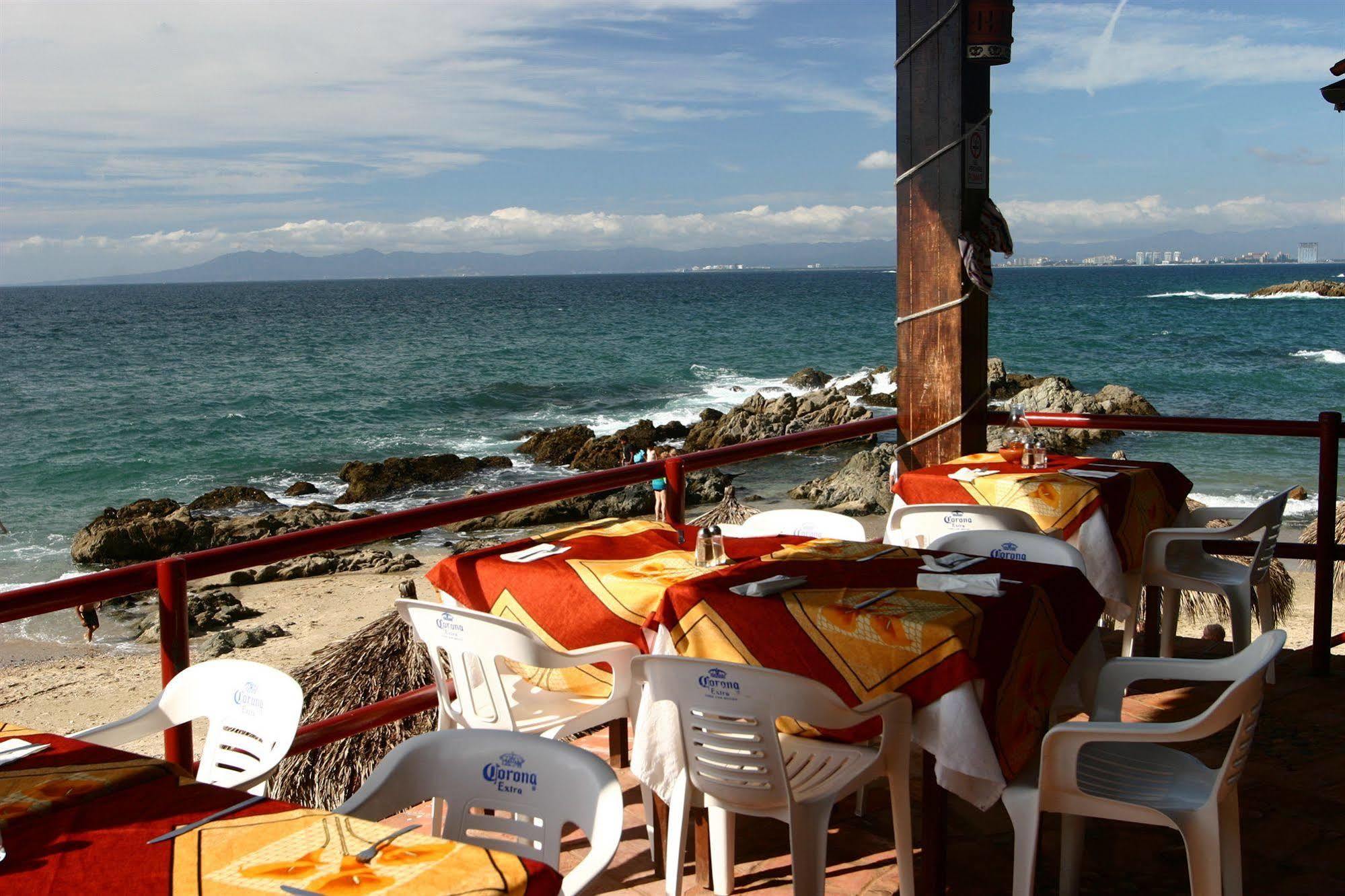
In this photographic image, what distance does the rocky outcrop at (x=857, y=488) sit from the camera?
16359 millimetres

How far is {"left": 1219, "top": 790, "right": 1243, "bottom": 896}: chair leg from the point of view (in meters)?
2.26

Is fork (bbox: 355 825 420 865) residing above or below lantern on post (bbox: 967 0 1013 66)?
below

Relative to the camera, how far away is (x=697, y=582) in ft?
8.58

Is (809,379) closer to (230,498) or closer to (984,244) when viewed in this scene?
(230,498)

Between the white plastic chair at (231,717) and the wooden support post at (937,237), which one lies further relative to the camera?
the wooden support post at (937,237)

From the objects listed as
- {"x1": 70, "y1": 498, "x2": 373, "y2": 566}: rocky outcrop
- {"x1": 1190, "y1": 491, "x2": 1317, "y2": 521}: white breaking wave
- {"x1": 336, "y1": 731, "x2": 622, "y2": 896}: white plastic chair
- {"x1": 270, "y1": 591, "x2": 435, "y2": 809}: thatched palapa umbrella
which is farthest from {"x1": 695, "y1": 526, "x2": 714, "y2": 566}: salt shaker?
{"x1": 70, "y1": 498, "x2": 373, "y2": 566}: rocky outcrop

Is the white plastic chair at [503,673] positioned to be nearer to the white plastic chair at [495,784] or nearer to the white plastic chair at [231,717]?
the white plastic chair at [231,717]

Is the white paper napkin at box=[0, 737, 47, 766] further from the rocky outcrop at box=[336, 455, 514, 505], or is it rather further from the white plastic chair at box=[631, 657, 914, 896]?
the rocky outcrop at box=[336, 455, 514, 505]

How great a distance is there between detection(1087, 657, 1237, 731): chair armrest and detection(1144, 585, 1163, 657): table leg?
1856 millimetres

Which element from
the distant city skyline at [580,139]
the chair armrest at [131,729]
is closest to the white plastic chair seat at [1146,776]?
the chair armrest at [131,729]

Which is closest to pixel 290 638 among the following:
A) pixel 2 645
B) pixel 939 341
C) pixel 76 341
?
pixel 2 645

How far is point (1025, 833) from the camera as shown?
89.6 inches

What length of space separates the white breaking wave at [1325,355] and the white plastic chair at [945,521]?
36.6 m

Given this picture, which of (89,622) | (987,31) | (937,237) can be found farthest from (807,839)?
(89,622)
